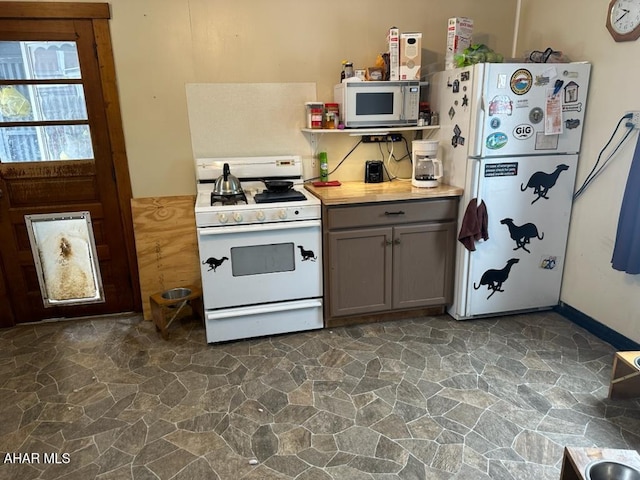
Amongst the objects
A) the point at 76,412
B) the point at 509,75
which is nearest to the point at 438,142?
the point at 509,75

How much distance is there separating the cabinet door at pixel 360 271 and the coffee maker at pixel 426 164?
455 millimetres

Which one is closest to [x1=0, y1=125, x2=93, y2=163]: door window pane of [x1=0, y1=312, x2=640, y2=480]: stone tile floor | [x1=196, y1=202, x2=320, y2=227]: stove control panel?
[x1=196, y1=202, x2=320, y2=227]: stove control panel

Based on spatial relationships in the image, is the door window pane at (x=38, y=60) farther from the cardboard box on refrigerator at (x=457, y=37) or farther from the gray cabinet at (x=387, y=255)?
the cardboard box on refrigerator at (x=457, y=37)

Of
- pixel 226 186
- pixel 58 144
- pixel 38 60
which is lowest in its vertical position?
pixel 226 186

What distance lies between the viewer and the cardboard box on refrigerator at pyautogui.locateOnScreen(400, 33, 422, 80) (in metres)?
3.03

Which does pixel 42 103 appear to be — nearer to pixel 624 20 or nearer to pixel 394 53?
pixel 394 53

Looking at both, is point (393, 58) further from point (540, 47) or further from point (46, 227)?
point (46, 227)

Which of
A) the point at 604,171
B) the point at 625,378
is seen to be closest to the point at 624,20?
the point at 604,171

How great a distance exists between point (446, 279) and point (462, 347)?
528mm

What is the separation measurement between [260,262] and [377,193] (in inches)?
35.9

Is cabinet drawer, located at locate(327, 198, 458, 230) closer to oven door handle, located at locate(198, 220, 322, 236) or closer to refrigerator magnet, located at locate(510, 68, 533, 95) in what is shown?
oven door handle, located at locate(198, 220, 322, 236)

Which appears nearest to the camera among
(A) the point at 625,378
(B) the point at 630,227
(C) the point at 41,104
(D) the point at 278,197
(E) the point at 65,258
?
(A) the point at 625,378

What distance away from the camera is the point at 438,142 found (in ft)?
10.6

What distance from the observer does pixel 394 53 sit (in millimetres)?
3086
